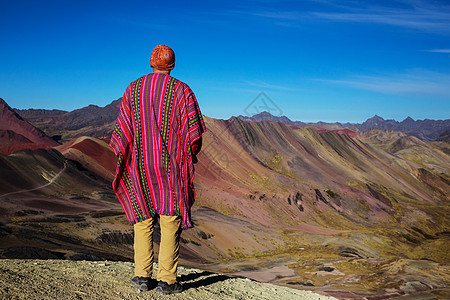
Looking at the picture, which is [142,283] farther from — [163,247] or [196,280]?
[196,280]

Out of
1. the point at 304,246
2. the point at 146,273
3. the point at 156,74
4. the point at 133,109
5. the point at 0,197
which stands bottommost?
the point at 304,246

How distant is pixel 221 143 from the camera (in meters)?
46.2

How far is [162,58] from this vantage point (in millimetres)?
4258

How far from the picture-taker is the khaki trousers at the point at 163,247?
4.18m

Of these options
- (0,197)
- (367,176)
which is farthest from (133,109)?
(367,176)

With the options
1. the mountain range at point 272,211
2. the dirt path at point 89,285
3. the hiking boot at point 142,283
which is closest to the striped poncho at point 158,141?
the hiking boot at point 142,283

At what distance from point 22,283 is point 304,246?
990 inches

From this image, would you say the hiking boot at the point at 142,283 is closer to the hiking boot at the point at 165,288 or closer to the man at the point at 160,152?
the man at the point at 160,152

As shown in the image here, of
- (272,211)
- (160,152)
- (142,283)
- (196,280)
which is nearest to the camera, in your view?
(160,152)

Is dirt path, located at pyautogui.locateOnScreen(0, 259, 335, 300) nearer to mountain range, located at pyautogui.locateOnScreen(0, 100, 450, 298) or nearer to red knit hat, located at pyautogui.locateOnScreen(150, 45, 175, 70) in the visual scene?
red knit hat, located at pyautogui.locateOnScreen(150, 45, 175, 70)

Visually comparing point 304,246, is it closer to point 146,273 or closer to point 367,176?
point 146,273

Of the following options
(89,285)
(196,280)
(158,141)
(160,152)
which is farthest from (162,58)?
(196,280)

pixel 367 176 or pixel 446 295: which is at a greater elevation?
pixel 367 176

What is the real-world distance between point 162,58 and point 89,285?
8.56 feet
